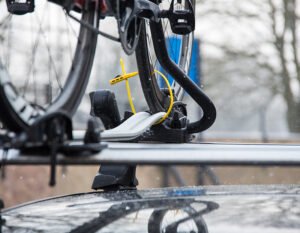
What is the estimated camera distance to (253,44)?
27.1 ft

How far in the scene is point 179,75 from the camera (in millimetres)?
1483

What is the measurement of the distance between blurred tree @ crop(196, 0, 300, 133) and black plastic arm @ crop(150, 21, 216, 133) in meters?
5.93

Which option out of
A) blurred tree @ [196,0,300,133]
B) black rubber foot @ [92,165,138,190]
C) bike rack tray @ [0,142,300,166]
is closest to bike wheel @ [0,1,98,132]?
bike rack tray @ [0,142,300,166]

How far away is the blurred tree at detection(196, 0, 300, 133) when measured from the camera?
7746 mm

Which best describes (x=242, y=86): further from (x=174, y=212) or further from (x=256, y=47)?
(x=174, y=212)

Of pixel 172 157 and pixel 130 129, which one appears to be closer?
pixel 172 157

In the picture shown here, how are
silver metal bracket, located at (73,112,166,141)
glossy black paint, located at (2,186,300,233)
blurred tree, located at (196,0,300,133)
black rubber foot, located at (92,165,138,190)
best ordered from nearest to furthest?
glossy black paint, located at (2,186,300,233) < silver metal bracket, located at (73,112,166,141) < black rubber foot, located at (92,165,138,190) < blurred tree, located at (196,0,300,133)

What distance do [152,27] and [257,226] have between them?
0.87 metres

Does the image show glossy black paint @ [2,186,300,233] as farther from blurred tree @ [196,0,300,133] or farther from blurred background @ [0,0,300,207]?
blurred tree @ [196,0,300,133]

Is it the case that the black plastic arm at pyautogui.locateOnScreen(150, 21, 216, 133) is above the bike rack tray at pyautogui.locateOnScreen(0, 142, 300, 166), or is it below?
above

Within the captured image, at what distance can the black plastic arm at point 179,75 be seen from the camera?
1482 mm

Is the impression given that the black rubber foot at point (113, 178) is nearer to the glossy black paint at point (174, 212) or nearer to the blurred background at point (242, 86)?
the glossy black paint at point (174, 212)

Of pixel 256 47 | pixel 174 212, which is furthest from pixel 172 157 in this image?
pixel 256 47

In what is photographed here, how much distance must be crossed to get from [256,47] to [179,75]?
279 inches
